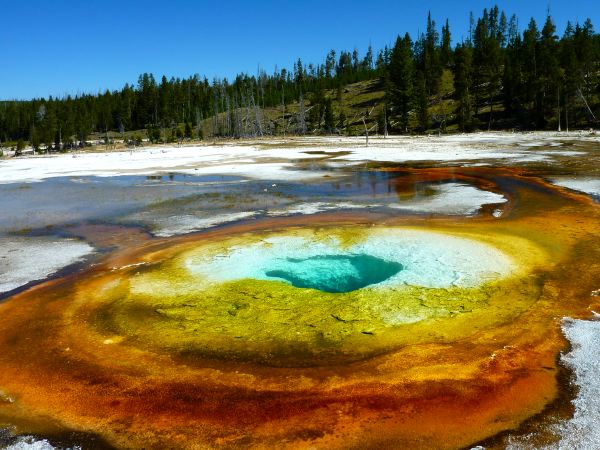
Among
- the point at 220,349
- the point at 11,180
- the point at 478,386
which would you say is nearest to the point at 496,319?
the point at 478,386

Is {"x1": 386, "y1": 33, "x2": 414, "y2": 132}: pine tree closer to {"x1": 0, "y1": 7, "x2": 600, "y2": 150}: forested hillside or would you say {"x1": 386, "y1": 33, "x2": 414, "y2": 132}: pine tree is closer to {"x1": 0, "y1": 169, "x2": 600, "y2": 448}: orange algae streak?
{"x1": 0, "y1": 7, "x2": 600, "y2": 150}: forested hillside

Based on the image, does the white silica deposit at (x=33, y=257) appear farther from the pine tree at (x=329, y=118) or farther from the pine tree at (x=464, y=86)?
the pine tree at (x=329, y=118)

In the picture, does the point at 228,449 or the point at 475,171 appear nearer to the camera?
the point at 228,449

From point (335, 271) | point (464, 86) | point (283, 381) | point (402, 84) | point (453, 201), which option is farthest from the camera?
point (402, 84)

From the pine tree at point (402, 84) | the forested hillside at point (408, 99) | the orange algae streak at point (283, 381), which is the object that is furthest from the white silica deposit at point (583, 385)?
the pine tree at point (402, 84)

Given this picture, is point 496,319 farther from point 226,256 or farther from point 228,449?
point 226,256

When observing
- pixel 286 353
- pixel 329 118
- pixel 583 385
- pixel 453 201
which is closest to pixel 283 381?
pixel 286 353

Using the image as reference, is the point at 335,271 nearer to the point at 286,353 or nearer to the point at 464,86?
the point at 286,353
